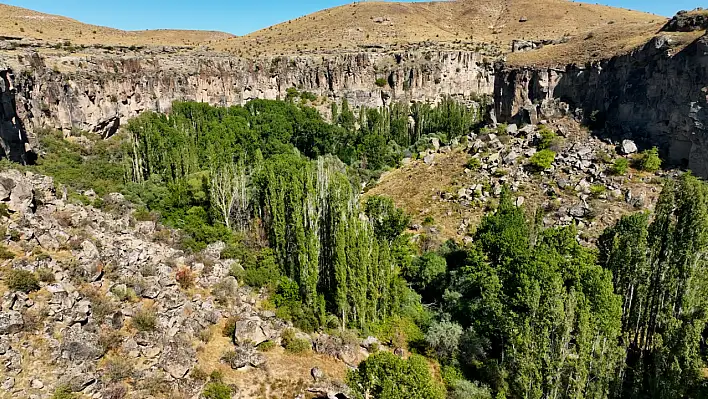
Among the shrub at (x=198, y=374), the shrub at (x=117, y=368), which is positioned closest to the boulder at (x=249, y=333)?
the shrub at (x=198, y=374)

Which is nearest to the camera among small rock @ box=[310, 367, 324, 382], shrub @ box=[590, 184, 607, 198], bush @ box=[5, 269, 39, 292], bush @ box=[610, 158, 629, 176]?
bush @ box=[5, 269, 39, 292]

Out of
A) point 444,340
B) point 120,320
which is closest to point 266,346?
point 120,320

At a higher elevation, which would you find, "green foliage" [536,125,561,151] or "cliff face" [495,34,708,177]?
"cliff face" [495,34,708,177]

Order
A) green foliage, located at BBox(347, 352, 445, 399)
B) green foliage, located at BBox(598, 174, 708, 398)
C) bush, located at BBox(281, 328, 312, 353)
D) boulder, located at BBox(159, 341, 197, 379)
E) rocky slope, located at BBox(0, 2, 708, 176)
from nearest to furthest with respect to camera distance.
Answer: green foliage, located at BBox(347, 352, 445, 399)
boulder, located at BBox(159, 341, 197, 379)
green foliage, located at BBox(598, 174, 708, 398)
bush, located at BBox(281, 328, 312, 353)
rocky slope, located at BBox(0, 2, 708, 176)

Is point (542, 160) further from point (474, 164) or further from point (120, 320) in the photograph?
point (120, 320)

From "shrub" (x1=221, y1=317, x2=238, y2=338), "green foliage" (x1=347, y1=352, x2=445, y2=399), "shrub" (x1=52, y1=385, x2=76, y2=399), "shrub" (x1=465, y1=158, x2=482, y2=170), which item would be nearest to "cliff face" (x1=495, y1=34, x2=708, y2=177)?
"shrub" (x1=465, y1=158, x2=482, y2=170)

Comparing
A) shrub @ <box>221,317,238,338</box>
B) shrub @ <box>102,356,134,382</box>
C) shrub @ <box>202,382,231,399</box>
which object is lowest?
shrub @ <box>202,382,231,399</box>

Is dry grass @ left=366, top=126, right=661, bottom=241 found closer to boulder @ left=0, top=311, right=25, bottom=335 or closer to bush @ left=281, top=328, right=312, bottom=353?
bush @ left=281, top=328, right=312, bottom=353

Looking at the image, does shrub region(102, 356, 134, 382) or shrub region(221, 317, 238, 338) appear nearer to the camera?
shrub region(102, 356, 134, 382)
